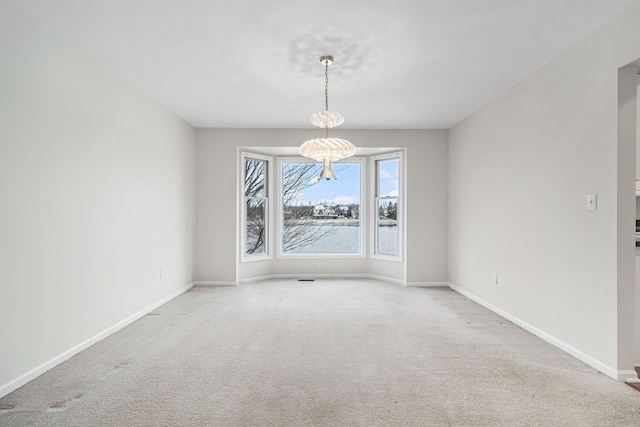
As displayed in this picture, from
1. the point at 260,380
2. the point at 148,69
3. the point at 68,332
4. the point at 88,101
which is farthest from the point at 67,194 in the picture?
the point at 260,380

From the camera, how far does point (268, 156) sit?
6.48 metres

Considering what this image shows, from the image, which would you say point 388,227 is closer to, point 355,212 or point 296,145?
point 355,212

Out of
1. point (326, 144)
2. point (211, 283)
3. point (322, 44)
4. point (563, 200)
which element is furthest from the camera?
point (211, 283)

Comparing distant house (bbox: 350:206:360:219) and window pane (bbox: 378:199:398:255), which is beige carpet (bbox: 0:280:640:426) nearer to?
window pane (bbox: 378:199:398:255)

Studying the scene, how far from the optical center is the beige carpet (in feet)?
6.78

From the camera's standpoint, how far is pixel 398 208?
615 centimetres

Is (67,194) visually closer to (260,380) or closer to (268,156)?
(260,380)

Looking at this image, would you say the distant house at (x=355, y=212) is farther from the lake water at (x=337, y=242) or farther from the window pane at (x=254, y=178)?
the window pane at (x=254, y=178)

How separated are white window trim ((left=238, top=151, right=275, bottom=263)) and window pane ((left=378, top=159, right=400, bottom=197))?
1.95 m

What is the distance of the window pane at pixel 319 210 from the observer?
6.63 m

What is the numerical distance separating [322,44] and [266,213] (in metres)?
3.89

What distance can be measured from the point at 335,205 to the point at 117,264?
392cm

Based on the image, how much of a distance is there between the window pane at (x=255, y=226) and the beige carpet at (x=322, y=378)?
2364mm

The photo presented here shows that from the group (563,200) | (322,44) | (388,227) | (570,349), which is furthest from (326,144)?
(388,227)
